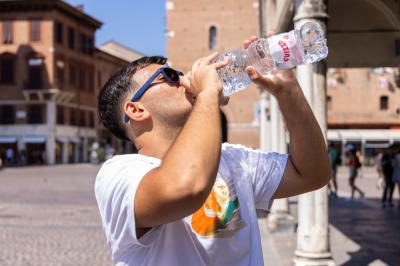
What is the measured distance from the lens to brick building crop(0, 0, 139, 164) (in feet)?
169

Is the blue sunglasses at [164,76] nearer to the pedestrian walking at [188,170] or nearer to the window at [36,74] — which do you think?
the pedestrian walking at [188,170]

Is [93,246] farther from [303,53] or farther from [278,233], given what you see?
[303,53]

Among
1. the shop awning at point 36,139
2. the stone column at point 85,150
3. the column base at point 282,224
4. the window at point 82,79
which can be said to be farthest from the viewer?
the stone column at point 85,150

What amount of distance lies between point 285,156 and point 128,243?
757mm

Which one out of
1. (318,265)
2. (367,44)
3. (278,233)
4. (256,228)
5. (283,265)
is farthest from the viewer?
(367,44)

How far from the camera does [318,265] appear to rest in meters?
6.59

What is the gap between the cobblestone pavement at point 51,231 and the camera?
888 cm

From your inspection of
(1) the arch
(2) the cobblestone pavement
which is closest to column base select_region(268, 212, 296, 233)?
(2) the cobblestone pavement

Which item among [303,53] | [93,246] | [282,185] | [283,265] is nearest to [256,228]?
[282,185]

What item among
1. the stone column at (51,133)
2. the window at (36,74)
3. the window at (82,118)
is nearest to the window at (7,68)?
the window at (36,74)

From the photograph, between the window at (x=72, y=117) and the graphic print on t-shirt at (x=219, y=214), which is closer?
the graphic print on t-shirt at (x=219, y=214)

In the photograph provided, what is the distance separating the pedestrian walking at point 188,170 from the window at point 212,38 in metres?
30.2

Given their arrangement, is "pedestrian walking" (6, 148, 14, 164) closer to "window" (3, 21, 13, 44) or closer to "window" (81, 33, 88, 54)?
"window" (3, 21, 13, 44)

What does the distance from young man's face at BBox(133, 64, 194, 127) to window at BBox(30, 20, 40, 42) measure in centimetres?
5214
